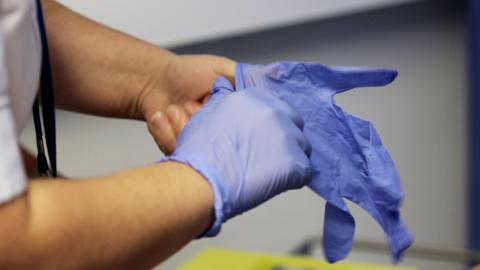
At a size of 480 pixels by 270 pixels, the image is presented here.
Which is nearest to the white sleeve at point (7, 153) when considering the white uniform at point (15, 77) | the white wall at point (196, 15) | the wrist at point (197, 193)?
the white uniform at point (15, 77)

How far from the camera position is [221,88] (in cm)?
93

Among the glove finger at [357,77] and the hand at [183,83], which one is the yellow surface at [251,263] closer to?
the hand at [183,83]

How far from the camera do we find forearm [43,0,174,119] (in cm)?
97

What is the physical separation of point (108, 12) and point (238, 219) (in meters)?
0.75

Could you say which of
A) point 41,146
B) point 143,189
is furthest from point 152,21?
point 143,189

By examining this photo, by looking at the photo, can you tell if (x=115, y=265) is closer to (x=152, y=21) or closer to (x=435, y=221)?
(x=152, y=21)

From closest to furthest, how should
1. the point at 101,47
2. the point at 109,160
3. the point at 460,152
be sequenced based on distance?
the point at 101,47
the point at 109,160
the point at 460,152

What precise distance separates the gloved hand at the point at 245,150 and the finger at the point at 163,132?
10cm

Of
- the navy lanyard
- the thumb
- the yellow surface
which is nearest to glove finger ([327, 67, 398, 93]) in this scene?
the thumb

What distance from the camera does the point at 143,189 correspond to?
0.62 metres

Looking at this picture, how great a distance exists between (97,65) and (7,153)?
18.1 inches

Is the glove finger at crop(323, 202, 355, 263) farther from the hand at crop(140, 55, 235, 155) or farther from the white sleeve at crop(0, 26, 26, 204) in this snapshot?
the white sleeve at crop(0, 26, 26, 204)

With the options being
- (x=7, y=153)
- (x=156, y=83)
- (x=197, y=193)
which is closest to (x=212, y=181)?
(x=197, y=193)

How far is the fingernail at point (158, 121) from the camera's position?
0.94 metres
